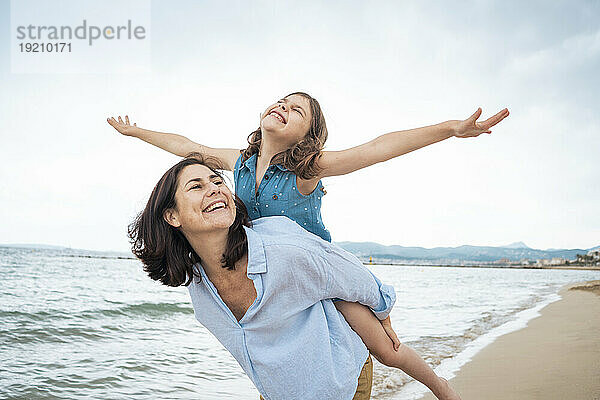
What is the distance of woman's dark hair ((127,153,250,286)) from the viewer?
2.53 metres

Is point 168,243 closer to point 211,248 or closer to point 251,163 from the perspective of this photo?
point 211,248

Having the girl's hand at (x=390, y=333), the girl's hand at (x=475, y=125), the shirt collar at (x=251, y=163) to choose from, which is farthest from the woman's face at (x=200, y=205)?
the girl's hand at (x=475, y=125)

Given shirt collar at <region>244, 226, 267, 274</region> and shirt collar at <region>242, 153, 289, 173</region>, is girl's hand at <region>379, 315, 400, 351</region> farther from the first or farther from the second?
shirt collar at <region>242, 153, 289, 173</region>

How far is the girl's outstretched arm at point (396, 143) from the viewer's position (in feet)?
8.26

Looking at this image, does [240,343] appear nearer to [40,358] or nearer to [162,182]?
[162,182]

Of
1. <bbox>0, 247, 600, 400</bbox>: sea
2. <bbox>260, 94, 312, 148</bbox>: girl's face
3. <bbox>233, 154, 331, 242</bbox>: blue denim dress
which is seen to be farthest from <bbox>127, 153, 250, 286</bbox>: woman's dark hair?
<bbox>0, 247, 600, 400</bbox>: sea

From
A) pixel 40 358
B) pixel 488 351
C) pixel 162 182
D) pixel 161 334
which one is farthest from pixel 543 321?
pixel 162 182

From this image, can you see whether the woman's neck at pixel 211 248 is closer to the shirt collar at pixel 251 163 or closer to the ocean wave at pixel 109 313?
the shirt collar at pixel 251 163

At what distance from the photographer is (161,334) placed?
8547 mm

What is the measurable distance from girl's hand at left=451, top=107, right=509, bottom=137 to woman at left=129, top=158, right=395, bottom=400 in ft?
2.61

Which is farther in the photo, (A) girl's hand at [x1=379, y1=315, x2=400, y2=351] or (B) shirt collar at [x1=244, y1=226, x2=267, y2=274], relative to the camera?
(A) girl's hand at [x1=379, y1=315, x2=400, y2=351]

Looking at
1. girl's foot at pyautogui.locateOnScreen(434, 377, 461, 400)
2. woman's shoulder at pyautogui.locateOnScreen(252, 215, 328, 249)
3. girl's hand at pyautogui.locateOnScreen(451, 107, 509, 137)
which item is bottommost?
girl's foot at pyautogui.locateOnScreen(434, 377, 461, 400)

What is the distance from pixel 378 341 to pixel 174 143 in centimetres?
179

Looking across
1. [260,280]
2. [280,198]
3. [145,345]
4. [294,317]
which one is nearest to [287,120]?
[280,198]
